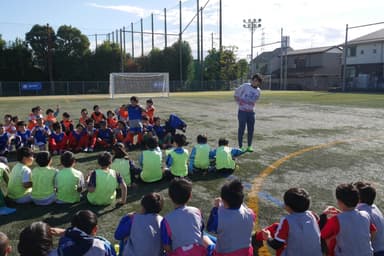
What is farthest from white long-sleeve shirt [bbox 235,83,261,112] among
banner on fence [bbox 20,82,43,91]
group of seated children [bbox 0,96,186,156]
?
banner on fence [bbox 20,82,43,91]

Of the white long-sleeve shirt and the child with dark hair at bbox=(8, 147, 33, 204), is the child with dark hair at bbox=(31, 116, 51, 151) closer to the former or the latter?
the child with dark hair at bbox=(8, 147, 33, 204)

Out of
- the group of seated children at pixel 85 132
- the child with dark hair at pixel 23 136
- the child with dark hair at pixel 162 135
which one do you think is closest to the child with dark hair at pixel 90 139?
the group of seated children at pixel 85 132

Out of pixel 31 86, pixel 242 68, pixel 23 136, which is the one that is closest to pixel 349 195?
pixel 23 136

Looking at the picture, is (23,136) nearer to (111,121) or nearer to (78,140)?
(78,140)

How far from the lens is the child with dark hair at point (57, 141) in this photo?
29.8 ft

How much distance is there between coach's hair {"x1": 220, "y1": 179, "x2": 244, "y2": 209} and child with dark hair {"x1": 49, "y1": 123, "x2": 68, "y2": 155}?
7026mm

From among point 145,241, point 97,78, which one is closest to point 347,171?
point 145,241

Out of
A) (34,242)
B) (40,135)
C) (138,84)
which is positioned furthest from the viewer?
(138,84)

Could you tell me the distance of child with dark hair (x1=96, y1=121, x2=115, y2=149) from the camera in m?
9.70

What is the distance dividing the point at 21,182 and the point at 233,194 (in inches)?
141

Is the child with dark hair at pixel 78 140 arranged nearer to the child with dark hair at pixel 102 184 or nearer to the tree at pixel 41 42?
the child with dark hair at pixel 102 184

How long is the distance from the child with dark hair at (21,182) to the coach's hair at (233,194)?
11.2 feet

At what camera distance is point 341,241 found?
10.2ft

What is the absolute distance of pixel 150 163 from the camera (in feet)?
20.4
